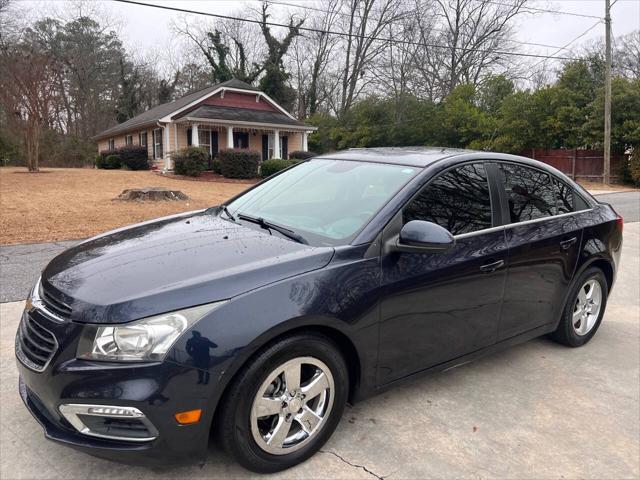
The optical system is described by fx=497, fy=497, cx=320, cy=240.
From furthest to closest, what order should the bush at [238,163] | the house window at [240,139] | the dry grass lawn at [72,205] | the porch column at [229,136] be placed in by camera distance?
1. the house window at [240,139]
2. the porch column at [229,136]
3. the bush at [238,163]
4. the dry grass lawn at [72,205]

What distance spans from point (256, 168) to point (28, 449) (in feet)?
66.5

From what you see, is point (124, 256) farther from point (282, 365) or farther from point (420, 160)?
point (420, 160)

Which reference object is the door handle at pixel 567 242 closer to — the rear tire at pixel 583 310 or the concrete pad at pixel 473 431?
the rear tire at pixel 583 310

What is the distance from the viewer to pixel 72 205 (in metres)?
11.9

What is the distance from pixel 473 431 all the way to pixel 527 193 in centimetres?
177

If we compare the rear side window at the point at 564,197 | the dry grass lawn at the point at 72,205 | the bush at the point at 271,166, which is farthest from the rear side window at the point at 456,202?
the bush at the point at 271,166

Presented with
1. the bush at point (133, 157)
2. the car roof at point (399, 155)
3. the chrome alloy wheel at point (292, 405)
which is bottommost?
the chrome alloy wheel at point (292, 405)

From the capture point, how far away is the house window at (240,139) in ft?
92.4

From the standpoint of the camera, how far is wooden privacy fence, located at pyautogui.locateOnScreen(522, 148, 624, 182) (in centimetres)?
2698

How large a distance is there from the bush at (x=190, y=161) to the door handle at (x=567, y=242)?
19.5 m

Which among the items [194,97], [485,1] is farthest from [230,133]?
[485,1]

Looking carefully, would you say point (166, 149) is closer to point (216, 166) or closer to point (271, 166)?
point (216, 166)

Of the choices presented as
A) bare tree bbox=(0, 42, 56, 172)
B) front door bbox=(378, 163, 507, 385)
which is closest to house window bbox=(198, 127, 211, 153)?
bare tree bbox=(0, 42, 56, 172)

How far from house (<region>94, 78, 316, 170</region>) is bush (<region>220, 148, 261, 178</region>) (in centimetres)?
423
